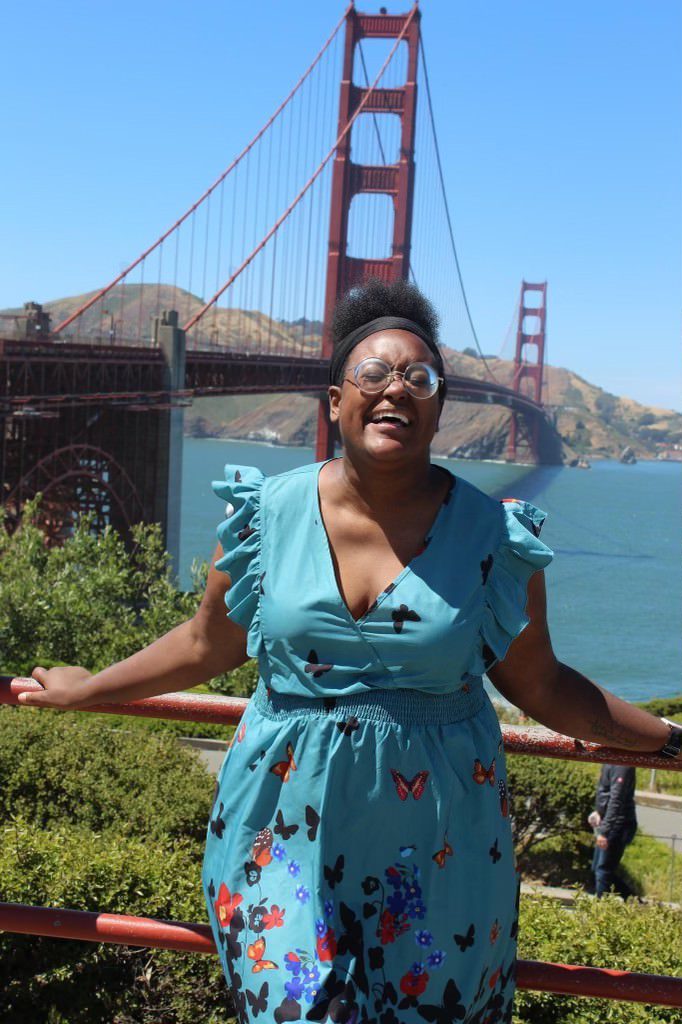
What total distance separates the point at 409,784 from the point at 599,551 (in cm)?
5625

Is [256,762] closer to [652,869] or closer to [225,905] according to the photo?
[225,905]

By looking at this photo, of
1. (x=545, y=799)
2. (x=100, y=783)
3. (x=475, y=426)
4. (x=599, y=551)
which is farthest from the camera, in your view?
(x=475, y=426)

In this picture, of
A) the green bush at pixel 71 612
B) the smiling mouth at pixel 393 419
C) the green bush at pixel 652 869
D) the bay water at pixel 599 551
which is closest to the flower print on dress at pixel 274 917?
the smiling mouth at pixel 393 419

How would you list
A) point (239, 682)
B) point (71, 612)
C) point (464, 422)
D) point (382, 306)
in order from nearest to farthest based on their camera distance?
point (382, 306), point (239, 682), point (71, 612), point (464, 422)

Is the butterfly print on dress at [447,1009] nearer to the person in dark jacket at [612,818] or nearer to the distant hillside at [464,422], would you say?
the person in dark jacket at [612,818]

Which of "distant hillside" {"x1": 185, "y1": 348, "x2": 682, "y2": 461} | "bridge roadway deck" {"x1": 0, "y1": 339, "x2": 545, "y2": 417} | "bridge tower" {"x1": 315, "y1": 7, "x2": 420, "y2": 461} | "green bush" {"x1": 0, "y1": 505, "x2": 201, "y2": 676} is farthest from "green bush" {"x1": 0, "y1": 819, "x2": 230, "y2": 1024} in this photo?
"distant hillside" {"x1": 185, "y1": 348, "x2": 682, "y2": 461}

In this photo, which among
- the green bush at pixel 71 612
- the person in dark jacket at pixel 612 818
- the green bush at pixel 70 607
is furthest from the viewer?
the green bush at pixel 70 607

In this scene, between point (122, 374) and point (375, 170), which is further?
point (375, 170)

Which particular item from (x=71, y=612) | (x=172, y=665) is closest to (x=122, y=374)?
(x=71, y=612)

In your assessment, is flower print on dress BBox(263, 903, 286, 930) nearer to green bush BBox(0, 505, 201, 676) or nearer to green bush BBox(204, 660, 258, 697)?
green bush BBox(204, 660, 258, 697)

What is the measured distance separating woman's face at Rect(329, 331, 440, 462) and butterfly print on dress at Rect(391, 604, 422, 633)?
0.70 ft

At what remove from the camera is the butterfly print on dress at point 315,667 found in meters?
1.54

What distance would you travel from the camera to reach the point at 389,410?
1610 millimetres

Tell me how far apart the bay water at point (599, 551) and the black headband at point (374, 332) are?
3.38 meters
